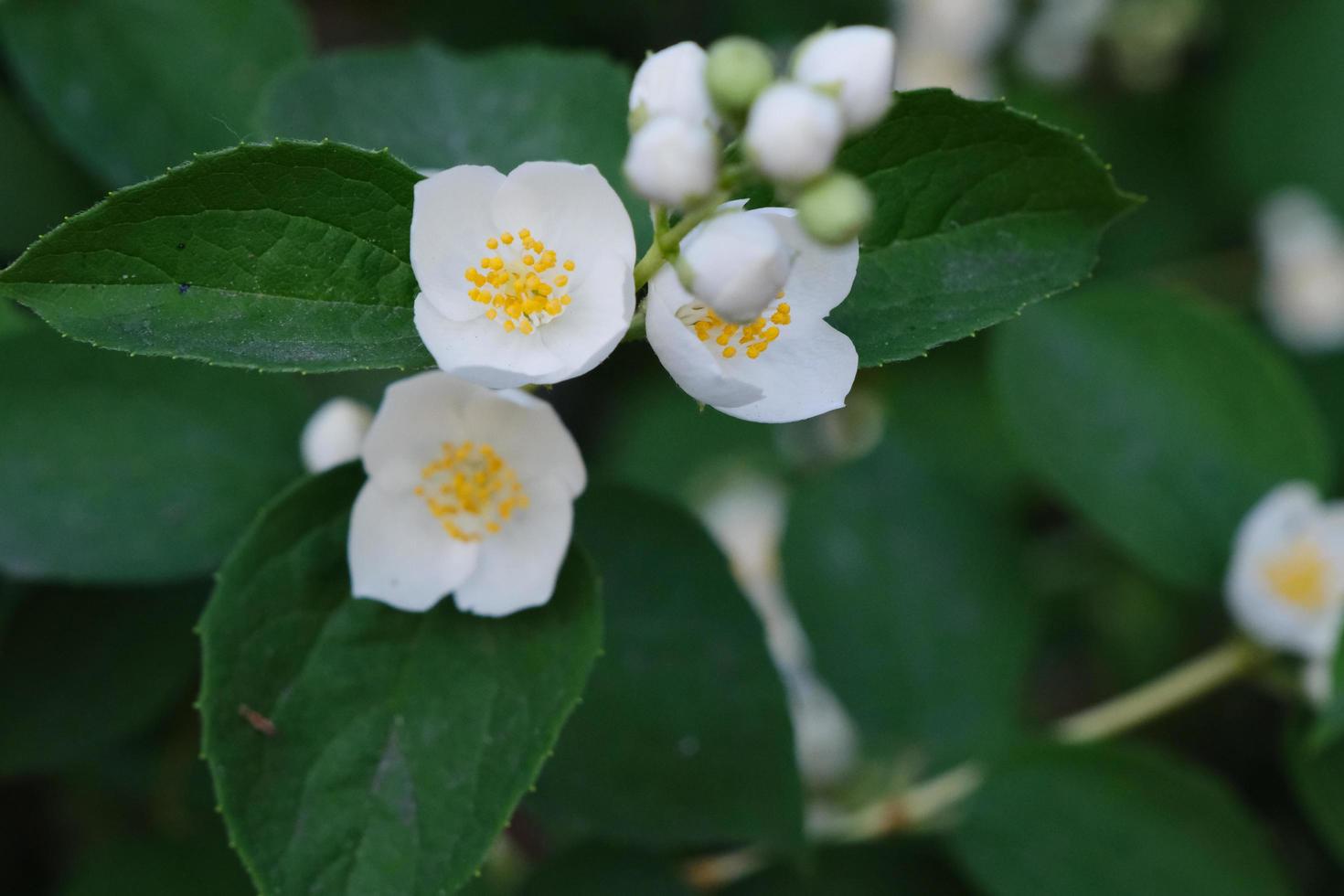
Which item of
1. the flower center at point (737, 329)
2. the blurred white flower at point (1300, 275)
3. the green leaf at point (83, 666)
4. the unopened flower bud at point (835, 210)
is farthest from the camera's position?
the blurred white flower at point (1300, 275)

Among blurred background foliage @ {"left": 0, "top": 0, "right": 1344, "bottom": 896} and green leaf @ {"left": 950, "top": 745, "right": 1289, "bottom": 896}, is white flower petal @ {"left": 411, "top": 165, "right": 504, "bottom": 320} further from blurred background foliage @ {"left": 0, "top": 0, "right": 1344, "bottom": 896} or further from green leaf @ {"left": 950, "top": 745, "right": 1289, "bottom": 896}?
green leaf @ {"left": 950, "top": 745, "right": 1289, "bottom": 896}

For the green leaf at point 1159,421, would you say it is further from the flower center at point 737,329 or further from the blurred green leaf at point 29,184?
the blurred green leaf at point 29,184

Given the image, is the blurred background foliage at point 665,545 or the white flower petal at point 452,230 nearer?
the white flower petal at point 452,230

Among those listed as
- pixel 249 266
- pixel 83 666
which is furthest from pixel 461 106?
pixel 83 666

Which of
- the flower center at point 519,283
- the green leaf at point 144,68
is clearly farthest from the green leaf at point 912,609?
the green leaf at point 144,68

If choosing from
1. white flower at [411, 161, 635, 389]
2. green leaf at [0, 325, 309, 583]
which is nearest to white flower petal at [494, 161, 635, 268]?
white flower at [411, 161, 635, 389]

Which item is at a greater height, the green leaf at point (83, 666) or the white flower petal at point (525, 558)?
the white flower petal at point (525, 558)
